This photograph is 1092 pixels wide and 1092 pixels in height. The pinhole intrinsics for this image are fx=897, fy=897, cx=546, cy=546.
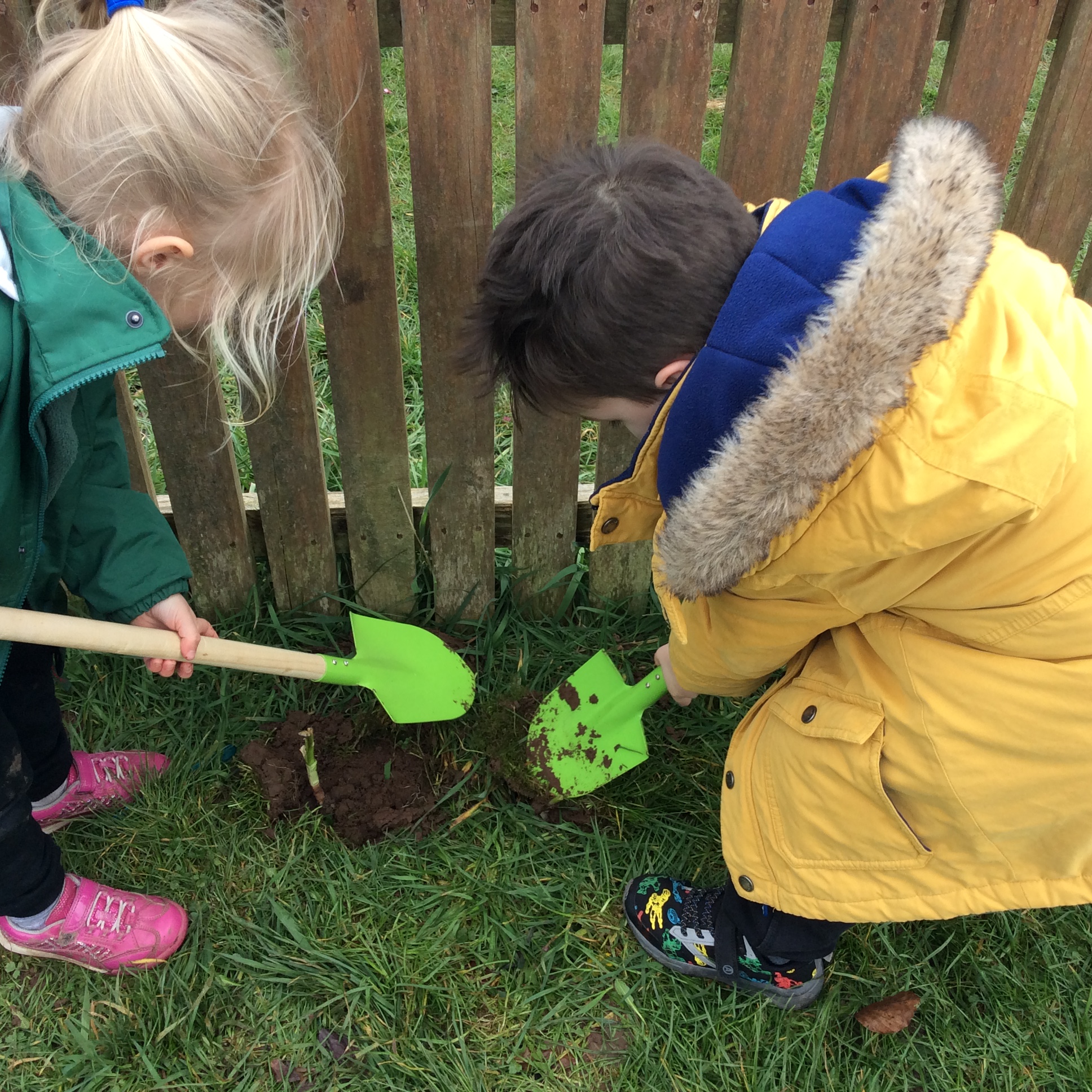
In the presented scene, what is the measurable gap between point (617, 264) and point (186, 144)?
58 cm

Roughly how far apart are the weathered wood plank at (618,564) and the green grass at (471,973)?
0.45 metres

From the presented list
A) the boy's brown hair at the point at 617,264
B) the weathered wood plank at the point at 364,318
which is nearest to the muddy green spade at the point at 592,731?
the weathered wood plank at the point at 364,318

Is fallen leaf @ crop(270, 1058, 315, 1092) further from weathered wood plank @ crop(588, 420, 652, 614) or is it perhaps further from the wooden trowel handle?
weathered wood plank @ crop(588, 420, 652, 614)

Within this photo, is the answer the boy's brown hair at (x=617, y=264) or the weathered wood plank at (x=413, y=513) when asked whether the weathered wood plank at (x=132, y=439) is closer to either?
the weathered wood plank at (x=413, y=513)

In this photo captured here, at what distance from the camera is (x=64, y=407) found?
1.23 m

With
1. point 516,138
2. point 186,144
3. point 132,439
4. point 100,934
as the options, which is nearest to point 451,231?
point 516,138

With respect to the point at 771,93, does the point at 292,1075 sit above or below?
below

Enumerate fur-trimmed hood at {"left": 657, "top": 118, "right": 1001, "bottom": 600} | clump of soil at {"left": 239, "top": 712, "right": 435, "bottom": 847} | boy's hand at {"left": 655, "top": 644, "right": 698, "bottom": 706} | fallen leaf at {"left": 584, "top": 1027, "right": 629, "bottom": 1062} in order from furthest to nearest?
clump of soil at {"left": 239, "top": 712, "right": 435, "bottom": 847} < boy's hand at {"left": 655, "top": 644, "right": 698, "bottom": 706} < fallen leaf at {"left": 584, "top": 1027, "right": 629, "bottom": 1062} < fur-trimmed hood at {"left": 657, "top": 118, "right": 1001, "bottom": 600}

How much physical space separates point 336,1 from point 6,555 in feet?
3.37

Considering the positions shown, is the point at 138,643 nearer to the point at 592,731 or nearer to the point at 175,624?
the point at 175,624

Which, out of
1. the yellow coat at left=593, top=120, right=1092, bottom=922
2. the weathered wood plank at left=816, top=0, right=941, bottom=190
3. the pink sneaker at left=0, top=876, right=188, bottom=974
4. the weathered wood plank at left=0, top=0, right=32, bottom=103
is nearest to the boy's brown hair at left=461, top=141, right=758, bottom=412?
the yellow coat at left=593, top=120, right=1092, bottom=922

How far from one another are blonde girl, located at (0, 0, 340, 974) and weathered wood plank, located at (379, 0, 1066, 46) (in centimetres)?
23

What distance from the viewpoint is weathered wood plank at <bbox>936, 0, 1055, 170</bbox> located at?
1.57 m

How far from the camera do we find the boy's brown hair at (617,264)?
1.12 meters
